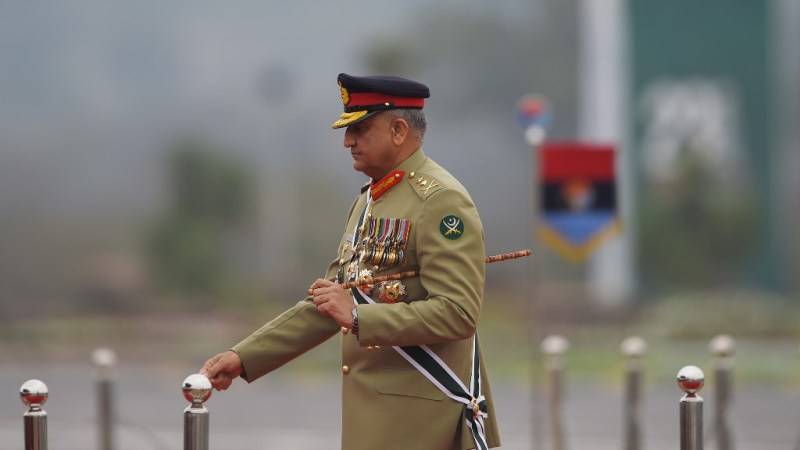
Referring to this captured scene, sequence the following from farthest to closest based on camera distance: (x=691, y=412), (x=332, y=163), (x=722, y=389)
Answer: (x=332, y=163) < (x=722, y=389) < (x=691, y=412)

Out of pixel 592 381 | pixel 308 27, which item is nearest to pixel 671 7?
pixel 308 27

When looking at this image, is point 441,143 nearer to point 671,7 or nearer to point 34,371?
point 671,7

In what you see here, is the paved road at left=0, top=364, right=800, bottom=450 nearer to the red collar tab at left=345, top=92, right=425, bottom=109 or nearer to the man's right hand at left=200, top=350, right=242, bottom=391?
the man's right hand at left=200, top=350, right=242, bottom=391

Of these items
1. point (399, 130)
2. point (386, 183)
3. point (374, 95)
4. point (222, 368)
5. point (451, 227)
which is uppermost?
point (374, 95)

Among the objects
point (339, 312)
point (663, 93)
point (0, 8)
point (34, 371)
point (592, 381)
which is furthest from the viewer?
point (0, 8)

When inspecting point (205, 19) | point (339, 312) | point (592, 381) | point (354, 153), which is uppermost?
point (205, 19)

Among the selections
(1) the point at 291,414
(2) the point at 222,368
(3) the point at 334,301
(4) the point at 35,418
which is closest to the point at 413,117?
(3) the point at 334,301

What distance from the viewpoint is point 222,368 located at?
479 centimetres

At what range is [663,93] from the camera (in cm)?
2750

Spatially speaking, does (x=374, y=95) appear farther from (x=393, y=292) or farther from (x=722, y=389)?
(x=722, y=389)

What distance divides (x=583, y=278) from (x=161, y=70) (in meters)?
9.90

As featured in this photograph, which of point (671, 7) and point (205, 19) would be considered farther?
point (205, 19)

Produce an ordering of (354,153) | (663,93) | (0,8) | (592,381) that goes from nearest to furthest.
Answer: (354,153)
(592,381)
(663,93)
(0,8)

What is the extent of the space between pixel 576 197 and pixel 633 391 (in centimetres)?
201
